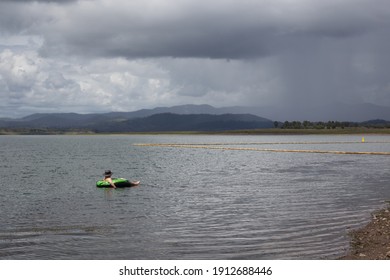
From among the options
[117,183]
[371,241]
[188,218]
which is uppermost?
[371,241]

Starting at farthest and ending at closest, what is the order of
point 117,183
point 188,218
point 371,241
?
point 117,183 → point 188,218 → point 371,241

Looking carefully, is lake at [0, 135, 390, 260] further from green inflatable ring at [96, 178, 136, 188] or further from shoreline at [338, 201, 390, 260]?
green inflatable ring at [96, 178, 136, 188]

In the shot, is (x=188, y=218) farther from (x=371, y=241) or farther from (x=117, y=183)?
(x=117, y=183)

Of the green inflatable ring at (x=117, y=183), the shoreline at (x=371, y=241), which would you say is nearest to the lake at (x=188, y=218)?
the shoreline at (x=371, y=241)

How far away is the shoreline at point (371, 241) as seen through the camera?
68.6 feet

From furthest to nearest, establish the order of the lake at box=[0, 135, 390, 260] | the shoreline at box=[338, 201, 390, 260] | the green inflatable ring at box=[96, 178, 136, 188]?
the green inflatable ring at box=[96, 178, 136, 188], the lake at box=[0, 135, 390, 260], the shoreline at box=[338, 201, 390, 260]

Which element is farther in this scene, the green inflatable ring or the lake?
the green inflatable ring

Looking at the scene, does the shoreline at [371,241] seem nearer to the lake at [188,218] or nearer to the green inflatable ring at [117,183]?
the lake at [188,218]

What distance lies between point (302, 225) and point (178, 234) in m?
8.56

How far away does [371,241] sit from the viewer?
24.0 metres

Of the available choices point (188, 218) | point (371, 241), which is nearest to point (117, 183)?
point (188, 218)

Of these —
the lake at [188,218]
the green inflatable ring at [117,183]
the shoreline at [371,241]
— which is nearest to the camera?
the shoreline at [371,241]

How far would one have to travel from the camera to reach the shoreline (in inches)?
823

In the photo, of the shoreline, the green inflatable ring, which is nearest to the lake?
the shoreline
